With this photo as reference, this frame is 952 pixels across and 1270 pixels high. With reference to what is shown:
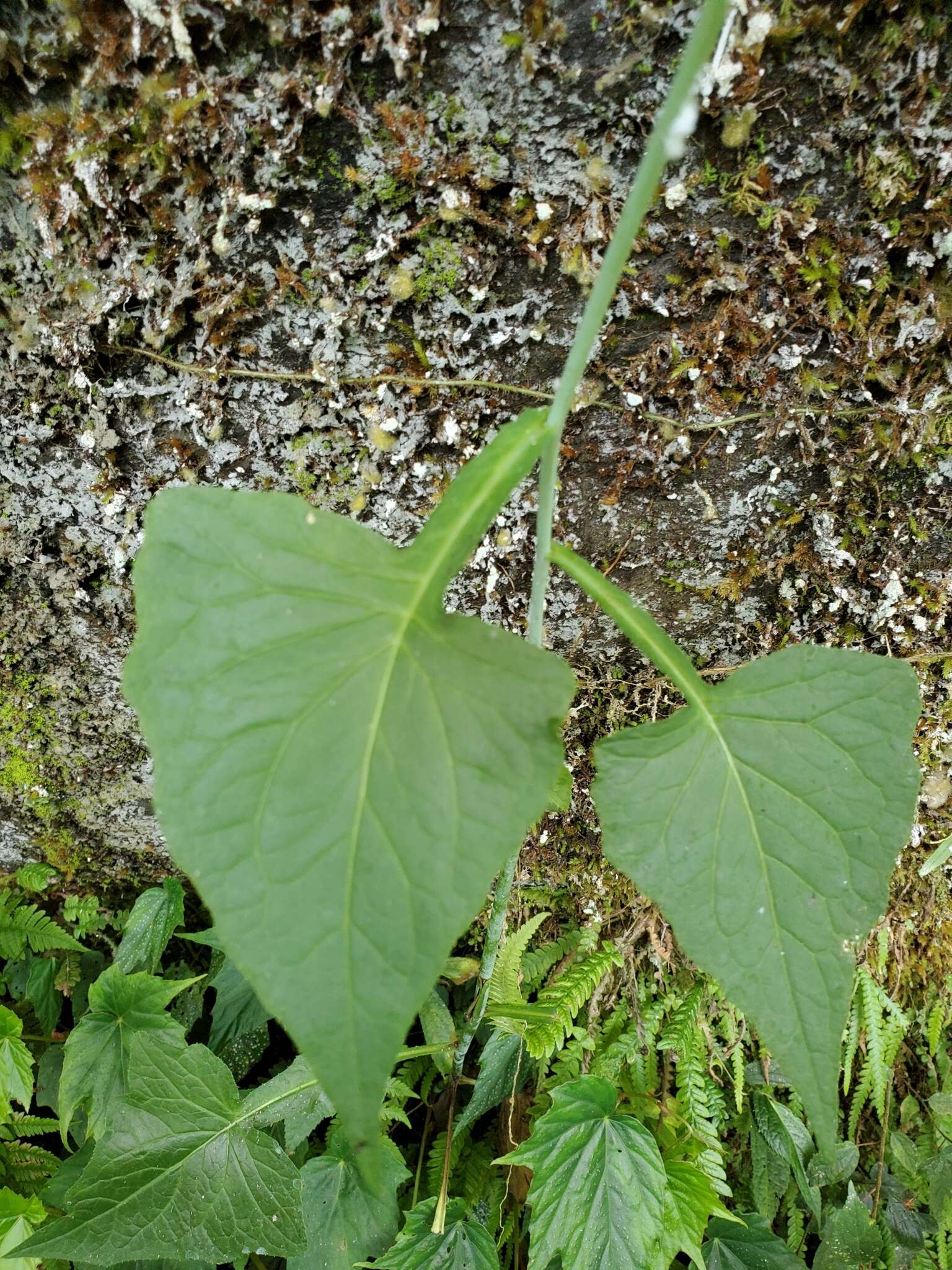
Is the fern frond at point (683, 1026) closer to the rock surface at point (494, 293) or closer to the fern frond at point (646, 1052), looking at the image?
the fern frond at point (646, 1052)

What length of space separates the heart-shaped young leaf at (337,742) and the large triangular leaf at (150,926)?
1133 mm

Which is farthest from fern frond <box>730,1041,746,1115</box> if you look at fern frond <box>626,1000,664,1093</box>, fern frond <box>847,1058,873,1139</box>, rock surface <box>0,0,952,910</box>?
rock surface <box>0,0,952,910</box>

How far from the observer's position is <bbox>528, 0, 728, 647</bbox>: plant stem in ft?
1.59

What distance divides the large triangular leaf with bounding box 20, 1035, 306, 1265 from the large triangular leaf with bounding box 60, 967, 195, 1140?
0.52ft

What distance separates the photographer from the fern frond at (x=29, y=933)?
159cm

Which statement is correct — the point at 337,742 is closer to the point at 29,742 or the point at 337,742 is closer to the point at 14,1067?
the point at 29,742

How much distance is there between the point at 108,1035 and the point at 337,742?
1146mm

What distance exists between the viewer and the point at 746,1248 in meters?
1.34

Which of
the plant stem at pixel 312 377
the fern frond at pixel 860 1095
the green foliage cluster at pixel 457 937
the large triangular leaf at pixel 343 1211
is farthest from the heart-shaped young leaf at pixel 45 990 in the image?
the fern frond at pixel 860 1095

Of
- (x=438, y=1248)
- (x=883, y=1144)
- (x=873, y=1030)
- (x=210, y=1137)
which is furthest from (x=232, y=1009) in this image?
(x=883, y=1144)

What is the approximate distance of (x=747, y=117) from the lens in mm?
870

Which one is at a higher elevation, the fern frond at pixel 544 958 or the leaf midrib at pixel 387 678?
the leaf midrib at pixel 387 678

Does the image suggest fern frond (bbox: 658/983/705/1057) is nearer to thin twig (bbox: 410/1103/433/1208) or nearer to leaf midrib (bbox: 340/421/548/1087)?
thin twig (bbox: 410/1103/433/1208)

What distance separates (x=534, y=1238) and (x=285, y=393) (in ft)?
4.24
